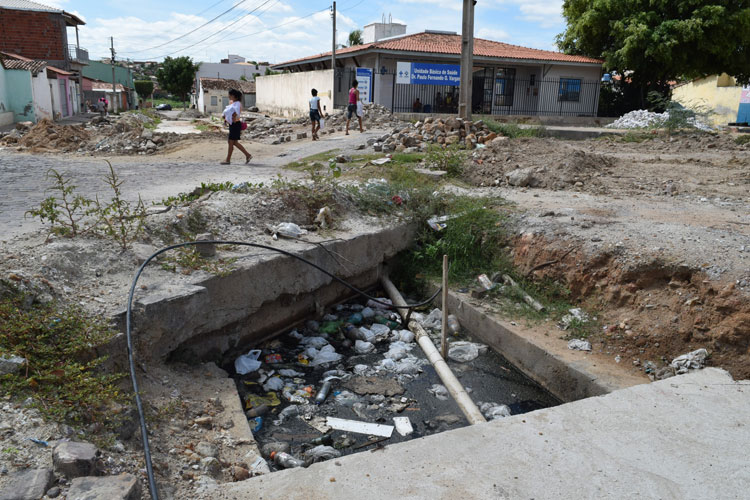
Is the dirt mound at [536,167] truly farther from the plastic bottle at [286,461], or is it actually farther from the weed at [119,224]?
the plastic bottle at [286,461]

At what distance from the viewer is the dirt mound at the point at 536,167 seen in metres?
7.98

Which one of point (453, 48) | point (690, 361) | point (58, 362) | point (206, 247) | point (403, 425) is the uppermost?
point (453, 48)

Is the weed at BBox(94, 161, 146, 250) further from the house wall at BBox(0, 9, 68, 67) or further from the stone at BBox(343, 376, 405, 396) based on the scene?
the house wall at BBox(0, 9, 68, 67)

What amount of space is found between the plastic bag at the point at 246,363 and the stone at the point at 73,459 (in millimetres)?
2212

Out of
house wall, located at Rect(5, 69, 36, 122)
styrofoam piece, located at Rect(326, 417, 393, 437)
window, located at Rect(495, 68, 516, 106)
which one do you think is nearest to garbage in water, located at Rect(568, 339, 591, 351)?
styrofoam piece, located at Rect(326, 417, 393, 437)

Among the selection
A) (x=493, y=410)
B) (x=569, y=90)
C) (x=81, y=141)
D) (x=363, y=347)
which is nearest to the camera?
(x=493, y=410)

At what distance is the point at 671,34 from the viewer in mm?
19406

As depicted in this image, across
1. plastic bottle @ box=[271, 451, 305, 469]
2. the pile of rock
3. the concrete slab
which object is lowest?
plastic bottle @ box=[271, 451, 305, 469]

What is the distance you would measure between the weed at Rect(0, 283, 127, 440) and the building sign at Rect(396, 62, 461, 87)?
17.6m

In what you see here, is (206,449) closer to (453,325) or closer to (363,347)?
(363,347)

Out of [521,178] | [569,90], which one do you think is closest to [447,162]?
[521,178]

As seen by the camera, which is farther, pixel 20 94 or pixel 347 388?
pixel 20 94

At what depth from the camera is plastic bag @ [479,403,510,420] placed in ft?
13.6

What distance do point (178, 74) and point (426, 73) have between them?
3876 centimetres
